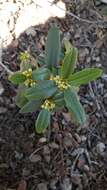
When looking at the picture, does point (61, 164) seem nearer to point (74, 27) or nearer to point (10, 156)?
point (10, 156)

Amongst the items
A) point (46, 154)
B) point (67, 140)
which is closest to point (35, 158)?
point (46, 154)

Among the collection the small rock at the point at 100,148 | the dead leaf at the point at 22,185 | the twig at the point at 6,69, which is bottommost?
the dead leaf at the point at 22,185

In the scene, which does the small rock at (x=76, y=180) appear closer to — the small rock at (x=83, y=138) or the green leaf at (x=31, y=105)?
the small rock at (x=83, y=138)

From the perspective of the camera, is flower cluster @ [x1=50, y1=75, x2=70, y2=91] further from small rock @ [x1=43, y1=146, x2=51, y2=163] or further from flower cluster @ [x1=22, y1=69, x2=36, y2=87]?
small rock @ [x1=43, y1=146, x2=51, y2=163]

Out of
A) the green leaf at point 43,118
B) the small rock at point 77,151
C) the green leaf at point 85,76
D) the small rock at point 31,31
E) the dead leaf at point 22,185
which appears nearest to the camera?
the green leaf at point 85,76

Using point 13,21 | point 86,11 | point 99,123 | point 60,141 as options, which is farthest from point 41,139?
point 86,11

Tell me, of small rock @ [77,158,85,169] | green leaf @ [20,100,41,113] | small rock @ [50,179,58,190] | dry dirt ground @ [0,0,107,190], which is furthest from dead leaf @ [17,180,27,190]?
green leaf @ [20,100,41,113]

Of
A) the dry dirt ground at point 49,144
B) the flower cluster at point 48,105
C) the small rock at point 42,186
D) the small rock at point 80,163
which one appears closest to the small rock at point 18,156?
the dry dirt ground at point 49,144
